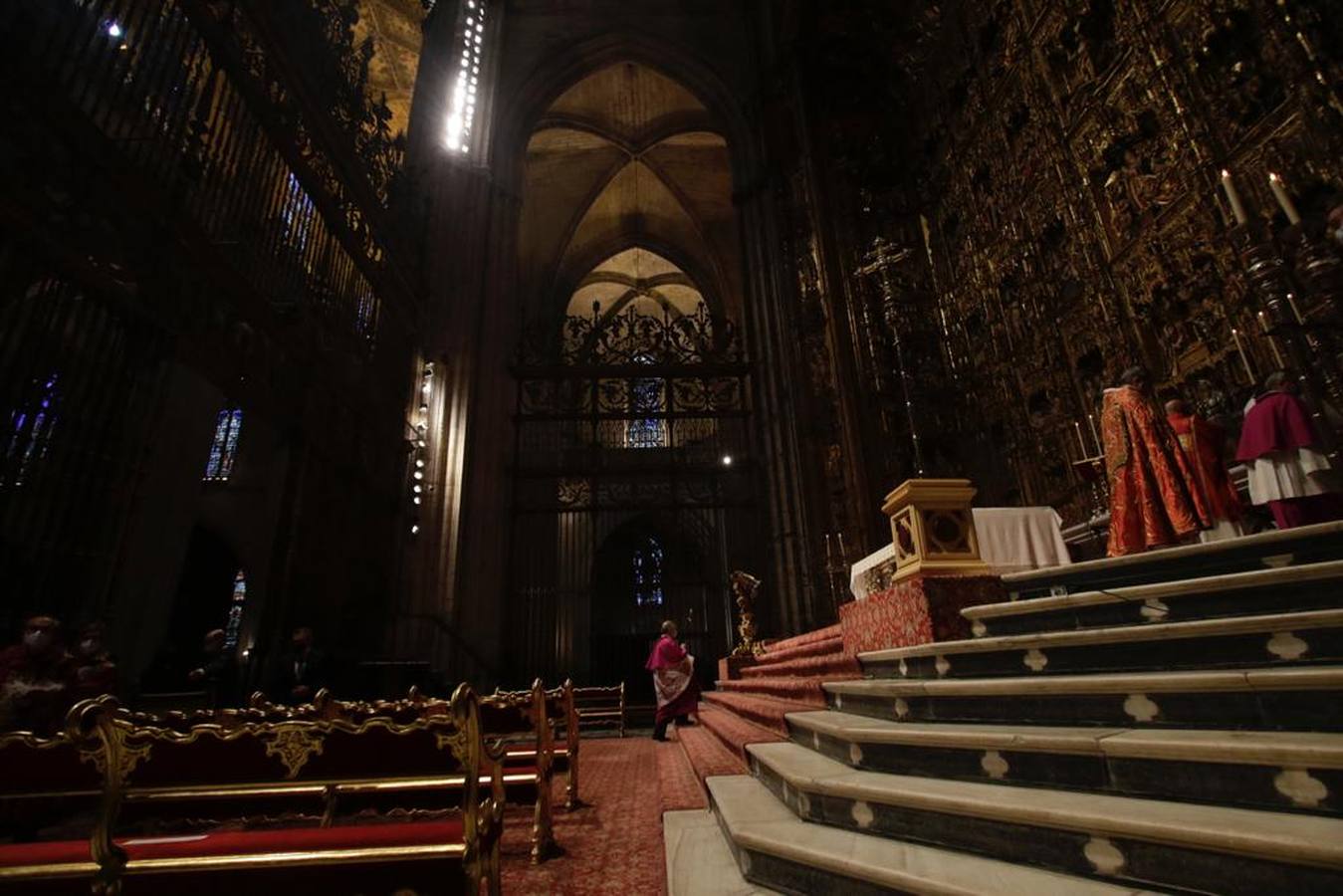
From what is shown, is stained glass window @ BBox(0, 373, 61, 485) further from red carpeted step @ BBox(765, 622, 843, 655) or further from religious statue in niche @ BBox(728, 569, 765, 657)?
religious statue in niche @ BBox(728, 569, 765, 657)

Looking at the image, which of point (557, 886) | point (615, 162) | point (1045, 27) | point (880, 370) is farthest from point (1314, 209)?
point (615, 162)

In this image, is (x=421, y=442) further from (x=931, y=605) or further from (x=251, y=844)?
(x=251, y=844)

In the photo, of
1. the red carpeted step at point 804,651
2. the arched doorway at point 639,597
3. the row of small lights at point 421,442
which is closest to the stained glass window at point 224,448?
the row of small lights at point 421,442

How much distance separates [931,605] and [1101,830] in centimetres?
145

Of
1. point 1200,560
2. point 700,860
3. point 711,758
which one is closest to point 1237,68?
point 1200,560

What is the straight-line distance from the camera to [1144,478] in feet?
13.4

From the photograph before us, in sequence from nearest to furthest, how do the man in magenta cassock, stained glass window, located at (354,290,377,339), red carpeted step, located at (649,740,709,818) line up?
red carpeted step, located at (649,740,709,818) → the man in magenta cassock → stained glass window, located at (354,290,377,339)

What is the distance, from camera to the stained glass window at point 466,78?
463 inches

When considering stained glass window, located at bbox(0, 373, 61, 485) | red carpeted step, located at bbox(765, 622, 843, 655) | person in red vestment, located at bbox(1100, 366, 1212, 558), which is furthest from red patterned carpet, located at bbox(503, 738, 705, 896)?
stained glass window, located at bbox(0, 373, 61, 485)

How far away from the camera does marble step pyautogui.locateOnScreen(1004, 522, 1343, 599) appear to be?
2143 millimetres

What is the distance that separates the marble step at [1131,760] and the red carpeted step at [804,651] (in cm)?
224

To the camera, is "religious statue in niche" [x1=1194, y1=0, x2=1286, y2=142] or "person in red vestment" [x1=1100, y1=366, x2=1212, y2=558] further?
"religious statue in niche" [x1=1194, y1=0, x2=1286, y2=142]

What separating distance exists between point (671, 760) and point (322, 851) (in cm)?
390

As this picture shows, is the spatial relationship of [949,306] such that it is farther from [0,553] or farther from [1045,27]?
[0,553]
